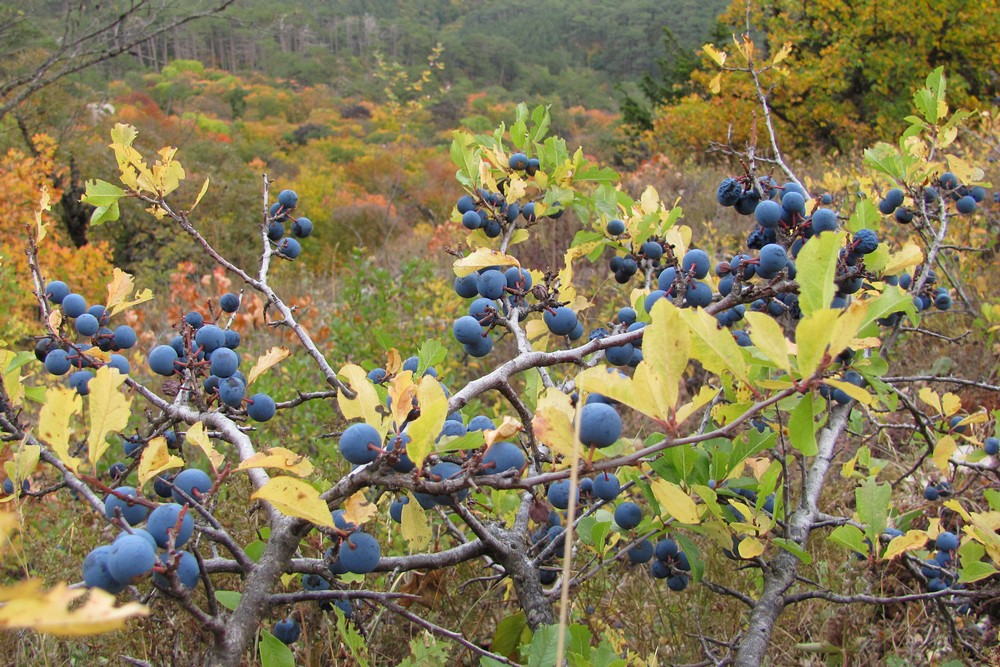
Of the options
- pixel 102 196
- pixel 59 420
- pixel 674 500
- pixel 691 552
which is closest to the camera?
pixel 59 420

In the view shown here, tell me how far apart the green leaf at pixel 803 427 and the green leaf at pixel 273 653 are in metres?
0.82

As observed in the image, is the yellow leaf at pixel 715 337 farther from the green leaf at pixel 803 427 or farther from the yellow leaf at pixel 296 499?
the yellow leaf at pixel 296 499

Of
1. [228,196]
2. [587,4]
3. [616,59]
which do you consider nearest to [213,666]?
[228,196]

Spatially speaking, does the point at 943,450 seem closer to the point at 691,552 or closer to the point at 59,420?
the point at 691,552

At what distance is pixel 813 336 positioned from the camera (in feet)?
2.27

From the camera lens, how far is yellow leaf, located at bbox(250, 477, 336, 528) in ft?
2.45

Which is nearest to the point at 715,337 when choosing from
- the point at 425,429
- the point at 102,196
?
the point at 425,429

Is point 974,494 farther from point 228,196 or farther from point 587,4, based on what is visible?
point 587,4

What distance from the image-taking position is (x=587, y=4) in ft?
212

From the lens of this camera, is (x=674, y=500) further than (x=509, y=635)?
No

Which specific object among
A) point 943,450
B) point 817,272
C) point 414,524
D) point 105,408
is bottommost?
point 943,450

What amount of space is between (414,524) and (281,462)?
302 millimetres

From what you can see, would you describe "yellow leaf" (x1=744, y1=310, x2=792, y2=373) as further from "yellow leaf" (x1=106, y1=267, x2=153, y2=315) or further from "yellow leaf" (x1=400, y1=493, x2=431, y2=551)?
"yellow leaf" (x1=106, y1=267, x2=153, y2=315)

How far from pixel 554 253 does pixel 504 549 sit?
5583mm
